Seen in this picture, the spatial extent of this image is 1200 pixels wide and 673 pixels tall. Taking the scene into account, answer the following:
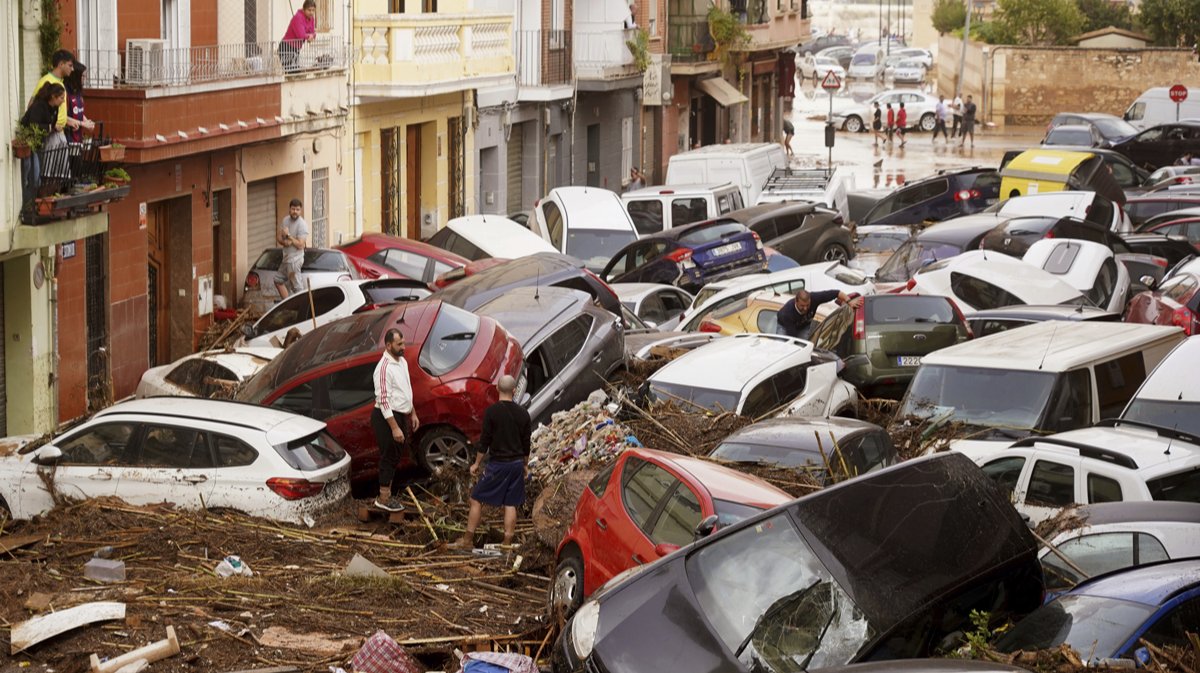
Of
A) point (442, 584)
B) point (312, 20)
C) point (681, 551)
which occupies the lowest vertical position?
point (442, 584)

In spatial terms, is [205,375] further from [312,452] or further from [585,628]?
[585,628]

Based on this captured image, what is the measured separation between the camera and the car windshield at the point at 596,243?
28.8m

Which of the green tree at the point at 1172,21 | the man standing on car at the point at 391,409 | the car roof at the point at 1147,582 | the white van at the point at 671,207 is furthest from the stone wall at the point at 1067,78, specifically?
the car roof at the point at 1147,582

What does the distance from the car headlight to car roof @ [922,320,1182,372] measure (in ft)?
25.8

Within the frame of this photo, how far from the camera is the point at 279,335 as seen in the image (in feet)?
68.6

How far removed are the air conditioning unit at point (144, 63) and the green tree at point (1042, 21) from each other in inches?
2177

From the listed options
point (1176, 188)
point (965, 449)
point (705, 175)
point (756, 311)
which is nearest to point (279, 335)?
point (756, 311)

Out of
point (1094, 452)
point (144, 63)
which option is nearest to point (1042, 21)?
point (144, 63)

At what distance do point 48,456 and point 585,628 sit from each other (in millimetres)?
6660

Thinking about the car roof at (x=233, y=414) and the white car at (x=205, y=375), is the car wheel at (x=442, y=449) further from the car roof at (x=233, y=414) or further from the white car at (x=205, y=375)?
the white car at (x=205, y=375)

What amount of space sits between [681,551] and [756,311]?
12.9 meters

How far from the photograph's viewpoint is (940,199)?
1361 inches

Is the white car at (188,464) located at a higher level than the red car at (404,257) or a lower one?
lower

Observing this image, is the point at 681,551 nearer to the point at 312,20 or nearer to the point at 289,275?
the point at 289,275
